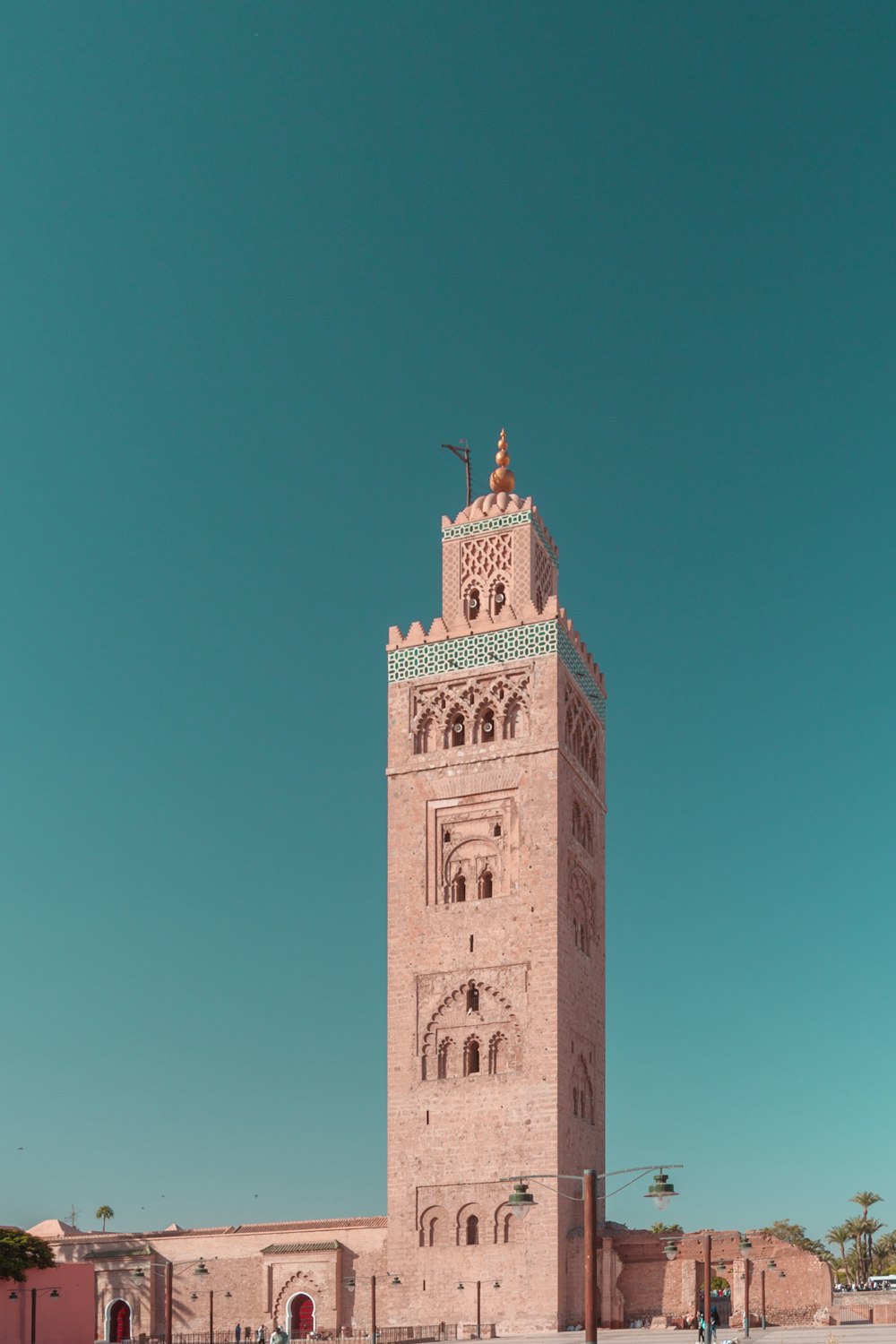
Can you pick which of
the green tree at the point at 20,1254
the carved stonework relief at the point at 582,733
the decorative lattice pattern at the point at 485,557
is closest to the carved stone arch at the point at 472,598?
the decorative lattice pattern at the point at 485,557

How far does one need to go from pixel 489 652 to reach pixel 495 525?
13.8 feet

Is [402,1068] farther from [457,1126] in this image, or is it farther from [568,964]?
[568,964]

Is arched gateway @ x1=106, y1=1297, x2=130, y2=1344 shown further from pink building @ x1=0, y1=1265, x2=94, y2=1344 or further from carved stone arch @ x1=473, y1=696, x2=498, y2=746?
carved stone arch @ x1=473, y1=696, x2=498, y2=746

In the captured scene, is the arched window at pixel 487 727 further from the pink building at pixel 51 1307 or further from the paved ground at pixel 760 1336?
the pink building at pixel 51 1307

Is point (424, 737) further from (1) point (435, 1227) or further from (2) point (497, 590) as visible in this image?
(1) point (435, 1227)

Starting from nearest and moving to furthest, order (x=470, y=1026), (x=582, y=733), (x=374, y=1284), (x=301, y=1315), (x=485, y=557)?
1. (x=374, y=1284)
2. (x=470, y=1026)
3. (x=301, y=1315)
4. (x=582, y=733)
5. (x=485, y=557)

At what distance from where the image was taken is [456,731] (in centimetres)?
3881

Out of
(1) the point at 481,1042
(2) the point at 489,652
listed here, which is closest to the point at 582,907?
(1) the point at 481,1042

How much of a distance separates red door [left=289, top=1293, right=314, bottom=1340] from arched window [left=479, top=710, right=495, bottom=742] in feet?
47.5

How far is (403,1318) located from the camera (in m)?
34.5

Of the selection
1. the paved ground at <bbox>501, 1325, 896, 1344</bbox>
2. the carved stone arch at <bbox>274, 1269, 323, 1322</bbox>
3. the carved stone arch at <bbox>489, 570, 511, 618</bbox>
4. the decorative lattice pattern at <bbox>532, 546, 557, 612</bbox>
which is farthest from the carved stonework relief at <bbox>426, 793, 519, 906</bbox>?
the paved ground at <bbox>501, 1325, 896, 1344</bbox>

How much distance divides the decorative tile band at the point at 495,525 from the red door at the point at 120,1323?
73.6 feet

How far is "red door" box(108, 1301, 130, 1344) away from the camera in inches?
1527

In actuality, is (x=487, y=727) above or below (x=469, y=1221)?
above
